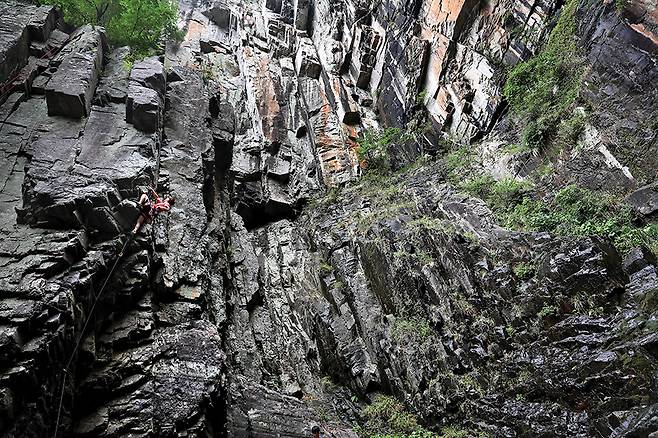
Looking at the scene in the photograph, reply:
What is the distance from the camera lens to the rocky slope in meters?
10.3

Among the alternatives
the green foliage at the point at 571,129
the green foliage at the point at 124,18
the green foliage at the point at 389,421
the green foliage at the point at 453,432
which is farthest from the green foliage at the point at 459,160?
the green foliage at the point at 124,18

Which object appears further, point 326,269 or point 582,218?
point 326,269

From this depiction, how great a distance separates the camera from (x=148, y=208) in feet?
42.7

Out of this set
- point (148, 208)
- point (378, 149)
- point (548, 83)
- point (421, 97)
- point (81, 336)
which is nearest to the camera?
point (81, 336)

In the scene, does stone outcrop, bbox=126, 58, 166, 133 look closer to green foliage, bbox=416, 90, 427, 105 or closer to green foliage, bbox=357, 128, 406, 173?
green foliage, bbox=357, 128, 406, 173

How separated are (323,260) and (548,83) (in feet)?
39.2

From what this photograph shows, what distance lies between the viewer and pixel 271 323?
1912cm

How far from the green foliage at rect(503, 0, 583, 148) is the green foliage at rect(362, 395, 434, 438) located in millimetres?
10871

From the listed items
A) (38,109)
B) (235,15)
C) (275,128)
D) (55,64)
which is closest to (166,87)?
(55,64)

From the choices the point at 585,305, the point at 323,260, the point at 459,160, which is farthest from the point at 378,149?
the point at 585,305

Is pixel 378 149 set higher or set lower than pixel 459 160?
lower

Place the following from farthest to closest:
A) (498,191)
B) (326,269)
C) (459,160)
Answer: (459,160) < (326,269) < (498,191)

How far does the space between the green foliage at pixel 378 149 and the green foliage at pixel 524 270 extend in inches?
475

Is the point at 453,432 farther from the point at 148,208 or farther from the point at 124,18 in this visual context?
the point at 124,18
